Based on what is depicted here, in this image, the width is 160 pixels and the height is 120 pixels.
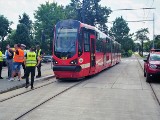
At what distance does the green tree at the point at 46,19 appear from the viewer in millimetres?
67562

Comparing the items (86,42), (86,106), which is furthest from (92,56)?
(86,106)

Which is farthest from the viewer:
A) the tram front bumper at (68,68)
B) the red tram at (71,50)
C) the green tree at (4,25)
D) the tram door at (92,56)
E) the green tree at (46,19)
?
the green tree at (4,25)

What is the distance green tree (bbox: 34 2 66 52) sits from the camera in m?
67.6

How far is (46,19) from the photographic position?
68.2 meters

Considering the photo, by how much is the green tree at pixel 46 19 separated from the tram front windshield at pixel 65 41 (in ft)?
162

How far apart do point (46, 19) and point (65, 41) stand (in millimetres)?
51773

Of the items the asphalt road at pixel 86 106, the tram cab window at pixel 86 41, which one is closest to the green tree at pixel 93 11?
the tram cab window at pixel 86 41

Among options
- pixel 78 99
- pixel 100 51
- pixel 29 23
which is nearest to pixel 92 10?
pixel 29 23

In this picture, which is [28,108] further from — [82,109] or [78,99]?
[78,99]

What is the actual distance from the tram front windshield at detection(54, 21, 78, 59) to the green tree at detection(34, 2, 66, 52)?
49.5m

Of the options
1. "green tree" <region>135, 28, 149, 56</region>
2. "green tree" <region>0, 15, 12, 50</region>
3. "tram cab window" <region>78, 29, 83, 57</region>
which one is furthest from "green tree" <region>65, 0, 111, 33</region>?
"green tree" <region>135, 28, 149, 56</region>

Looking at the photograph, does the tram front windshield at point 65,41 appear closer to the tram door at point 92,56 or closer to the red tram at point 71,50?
the red tram at point 71,50

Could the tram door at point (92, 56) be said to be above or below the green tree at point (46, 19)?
below

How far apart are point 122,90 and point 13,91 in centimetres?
455
